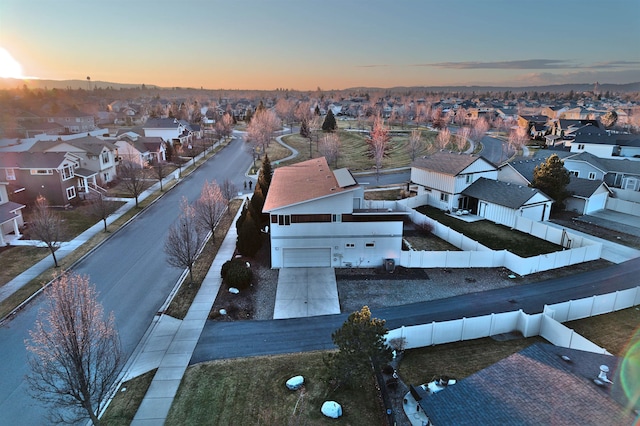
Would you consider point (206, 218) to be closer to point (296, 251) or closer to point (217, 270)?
point (217, 270)

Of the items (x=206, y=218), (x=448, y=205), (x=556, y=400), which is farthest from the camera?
(x=448, y=205)

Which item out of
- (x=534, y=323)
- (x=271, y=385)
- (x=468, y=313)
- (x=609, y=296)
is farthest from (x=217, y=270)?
(x=609, y=296)

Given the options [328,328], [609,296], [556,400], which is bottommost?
[328,328]

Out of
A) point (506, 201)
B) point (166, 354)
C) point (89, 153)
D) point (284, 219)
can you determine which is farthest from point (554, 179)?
point (89, 153)

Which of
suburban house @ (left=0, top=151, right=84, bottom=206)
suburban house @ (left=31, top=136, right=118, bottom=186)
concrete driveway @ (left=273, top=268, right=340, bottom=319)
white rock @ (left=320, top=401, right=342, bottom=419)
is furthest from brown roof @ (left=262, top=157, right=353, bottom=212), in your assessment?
suburban house @ (left=31, top=136, right=118, bottom=186)

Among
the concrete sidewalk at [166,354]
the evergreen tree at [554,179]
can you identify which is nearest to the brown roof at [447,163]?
the evergreen tree at [554,179]
